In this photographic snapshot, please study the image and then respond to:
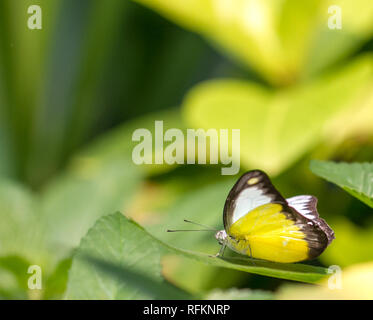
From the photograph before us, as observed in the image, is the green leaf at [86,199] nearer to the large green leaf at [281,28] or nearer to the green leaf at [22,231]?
the green leaf at [22,231]

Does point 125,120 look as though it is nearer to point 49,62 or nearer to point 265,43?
point 49,62

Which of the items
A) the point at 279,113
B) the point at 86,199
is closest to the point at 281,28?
→ the point at 279,113

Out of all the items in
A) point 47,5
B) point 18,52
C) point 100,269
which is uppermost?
point 47,5

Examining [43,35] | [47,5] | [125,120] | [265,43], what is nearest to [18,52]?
[43,35]

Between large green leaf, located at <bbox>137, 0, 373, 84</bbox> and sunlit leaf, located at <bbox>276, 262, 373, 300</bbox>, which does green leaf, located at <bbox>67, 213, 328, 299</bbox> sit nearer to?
sunlit leaf, located at <bbox>276, 262, 373, 300</bbox>

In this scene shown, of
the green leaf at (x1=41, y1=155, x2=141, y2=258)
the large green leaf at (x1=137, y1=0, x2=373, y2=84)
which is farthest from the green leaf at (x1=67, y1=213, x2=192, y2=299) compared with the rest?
the large green leaf at (x1=137, y1=0, x2=373, y2=84)
